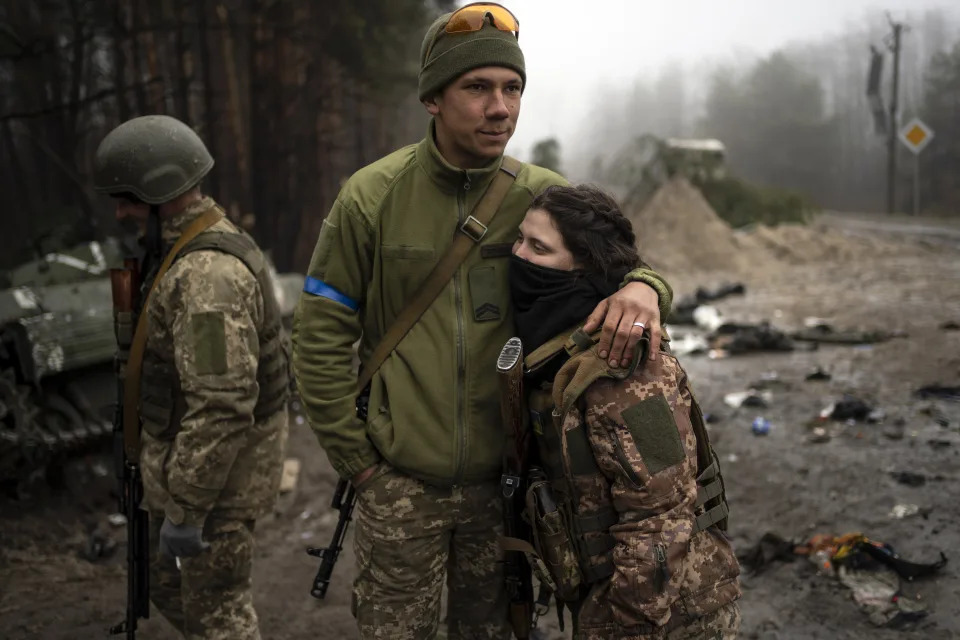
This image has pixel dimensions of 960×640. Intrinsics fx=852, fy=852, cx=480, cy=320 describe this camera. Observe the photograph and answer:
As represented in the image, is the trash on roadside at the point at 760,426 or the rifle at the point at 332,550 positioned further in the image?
the trash on roadside at the point at 760,426

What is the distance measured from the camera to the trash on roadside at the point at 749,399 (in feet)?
21.8

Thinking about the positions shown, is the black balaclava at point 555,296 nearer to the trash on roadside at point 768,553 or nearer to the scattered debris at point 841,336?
the trash on roadside at point 768,553

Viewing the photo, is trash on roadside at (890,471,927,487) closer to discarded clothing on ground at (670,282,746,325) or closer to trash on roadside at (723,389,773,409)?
trash on roadside at (723,389,773,409)

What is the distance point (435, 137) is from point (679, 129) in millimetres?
35861

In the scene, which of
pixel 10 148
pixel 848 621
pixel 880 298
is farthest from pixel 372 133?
pixel 848 621

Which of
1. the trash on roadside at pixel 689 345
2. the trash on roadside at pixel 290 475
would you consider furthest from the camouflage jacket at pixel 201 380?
the trash on roadside at pixel 689 345

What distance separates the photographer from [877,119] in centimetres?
3105

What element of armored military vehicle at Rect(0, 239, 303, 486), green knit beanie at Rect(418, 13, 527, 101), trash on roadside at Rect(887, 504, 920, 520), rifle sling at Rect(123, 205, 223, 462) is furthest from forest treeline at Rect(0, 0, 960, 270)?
trash on roadside at Rect(887, 504, 920, 520)

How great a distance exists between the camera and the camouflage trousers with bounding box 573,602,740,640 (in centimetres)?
212

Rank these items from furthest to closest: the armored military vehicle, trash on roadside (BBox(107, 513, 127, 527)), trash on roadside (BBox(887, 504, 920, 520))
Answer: trash on roadside (BBox(107, 513, 127, 527)) < the armored military vehicle < trash on roadside (BBox(887, 504, 920, 520))

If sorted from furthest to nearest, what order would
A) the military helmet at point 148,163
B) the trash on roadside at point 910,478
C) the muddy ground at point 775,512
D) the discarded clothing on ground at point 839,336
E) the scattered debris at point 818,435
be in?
the discarded clothing on ground at point 839,336
the scattered debris at point 818,435
the trash on roadside at point 910,478
the muddy ground at point 775,512
the military helmet at point 148,163

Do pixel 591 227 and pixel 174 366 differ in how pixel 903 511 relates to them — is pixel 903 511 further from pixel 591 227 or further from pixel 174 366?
pixel 174 366

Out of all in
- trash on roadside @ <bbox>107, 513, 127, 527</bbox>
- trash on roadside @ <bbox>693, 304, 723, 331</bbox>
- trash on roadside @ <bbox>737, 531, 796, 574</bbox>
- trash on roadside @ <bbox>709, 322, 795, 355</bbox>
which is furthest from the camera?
trash on roadside @ <bbox>693, 304, 723, 331</bbox>

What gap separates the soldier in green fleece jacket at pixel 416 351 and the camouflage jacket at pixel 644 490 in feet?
1.35
